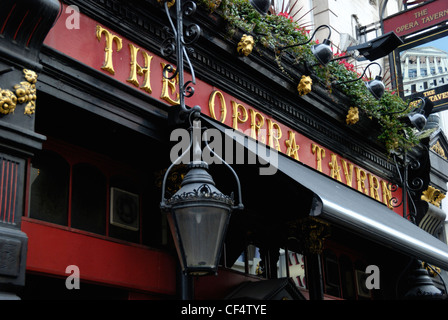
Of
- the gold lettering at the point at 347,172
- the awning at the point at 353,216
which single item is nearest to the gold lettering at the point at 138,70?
the awning at the point at 353,216

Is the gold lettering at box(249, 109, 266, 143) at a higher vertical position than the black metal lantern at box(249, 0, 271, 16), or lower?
lower

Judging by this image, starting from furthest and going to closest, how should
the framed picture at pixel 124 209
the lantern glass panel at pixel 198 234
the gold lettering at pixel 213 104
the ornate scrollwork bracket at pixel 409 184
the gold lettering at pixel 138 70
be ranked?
the ornate scrollwork bracket at pixel 409 184
the gold lettering at pixel 213 104
the framed picture at pixel 124 209
the gold lettering at pixel 138 70
the lantern glass panel at pixel 198 234

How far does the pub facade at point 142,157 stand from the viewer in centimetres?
536

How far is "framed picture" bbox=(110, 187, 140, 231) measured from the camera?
6945 millimetres

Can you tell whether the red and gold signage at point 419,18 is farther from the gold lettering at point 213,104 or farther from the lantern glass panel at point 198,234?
the lantern glass panel at point 198,234

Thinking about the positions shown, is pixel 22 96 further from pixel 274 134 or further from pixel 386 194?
pixel 386 194

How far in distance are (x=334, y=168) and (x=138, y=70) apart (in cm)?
408

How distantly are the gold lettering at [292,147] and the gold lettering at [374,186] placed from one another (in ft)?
7.36

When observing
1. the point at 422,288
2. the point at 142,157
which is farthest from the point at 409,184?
the point at 142,157

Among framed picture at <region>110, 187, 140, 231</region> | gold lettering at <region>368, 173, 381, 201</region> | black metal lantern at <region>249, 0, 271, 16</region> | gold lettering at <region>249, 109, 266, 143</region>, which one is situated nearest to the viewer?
framed picture at <region>110, 187, 140, 231</region>

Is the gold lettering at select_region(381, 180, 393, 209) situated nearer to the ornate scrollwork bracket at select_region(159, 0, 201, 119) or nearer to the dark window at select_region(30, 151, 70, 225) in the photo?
the ornate scrollwork bracket at select_region(159, 0, 201, 119)

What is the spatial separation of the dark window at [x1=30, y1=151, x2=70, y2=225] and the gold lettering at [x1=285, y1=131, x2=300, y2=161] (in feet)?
11.0

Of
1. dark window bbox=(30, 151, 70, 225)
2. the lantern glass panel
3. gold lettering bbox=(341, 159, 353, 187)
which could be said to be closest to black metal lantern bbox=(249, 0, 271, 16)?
gold lettering bbox=(341, 159, 353, 187)
